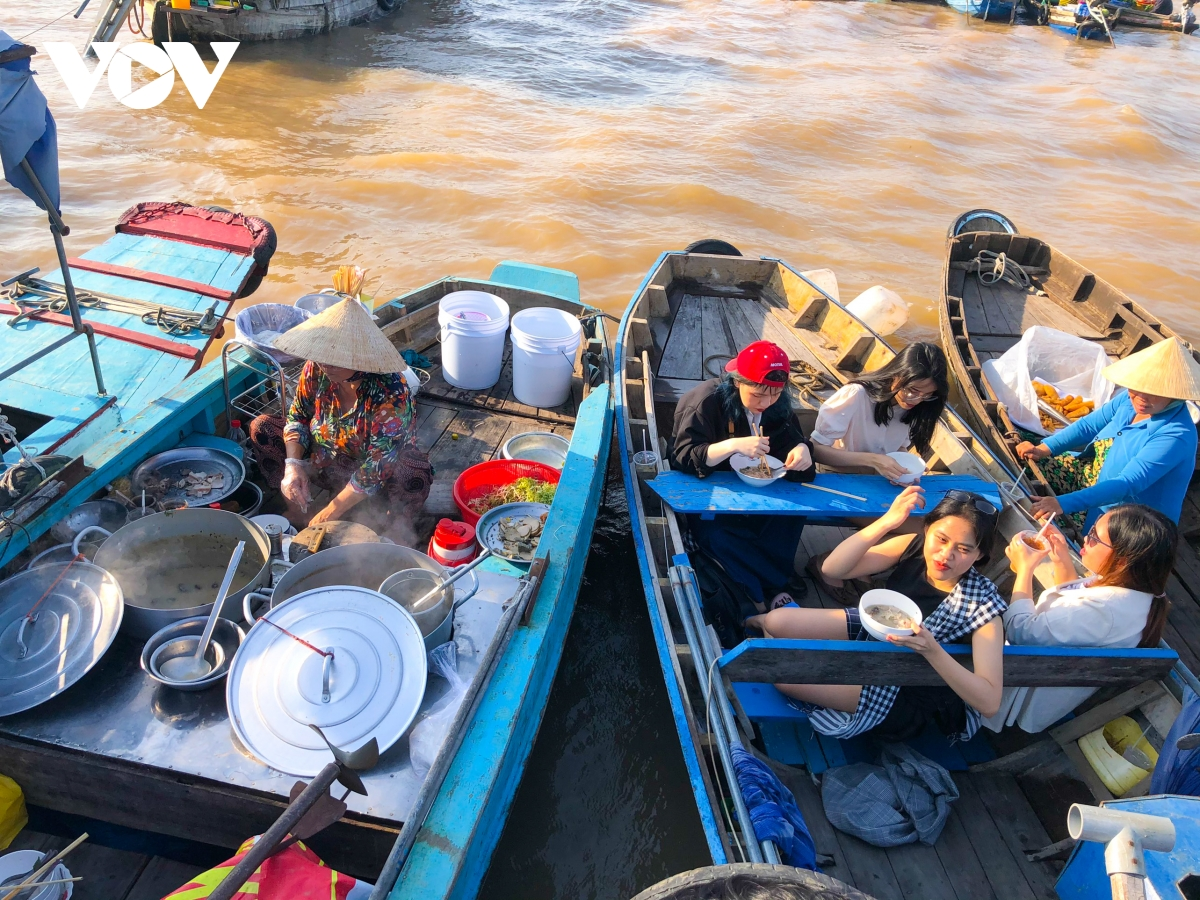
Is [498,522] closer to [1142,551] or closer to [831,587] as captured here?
[831,587]

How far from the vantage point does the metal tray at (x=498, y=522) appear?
349 centimetres

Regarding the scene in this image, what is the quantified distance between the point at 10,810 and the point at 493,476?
2.44 meters

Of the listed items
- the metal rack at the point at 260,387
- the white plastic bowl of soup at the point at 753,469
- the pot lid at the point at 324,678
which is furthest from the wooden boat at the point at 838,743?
the metal rack at the point at 260,387

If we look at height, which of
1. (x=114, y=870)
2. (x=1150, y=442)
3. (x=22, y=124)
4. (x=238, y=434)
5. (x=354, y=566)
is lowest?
(x=114, y=870)

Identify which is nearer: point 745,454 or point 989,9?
point 745,454

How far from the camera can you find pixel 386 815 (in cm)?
232

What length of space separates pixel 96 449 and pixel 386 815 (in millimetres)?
2319

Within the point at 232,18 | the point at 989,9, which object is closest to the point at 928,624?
the point at 232,18

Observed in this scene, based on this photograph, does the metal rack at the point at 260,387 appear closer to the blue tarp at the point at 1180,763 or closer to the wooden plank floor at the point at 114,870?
the wooden plank floor at the point at 114,870

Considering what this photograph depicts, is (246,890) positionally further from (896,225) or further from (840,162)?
(840,162)

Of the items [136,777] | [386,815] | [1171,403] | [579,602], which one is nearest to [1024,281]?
[1171,403]

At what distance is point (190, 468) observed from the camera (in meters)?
3.79

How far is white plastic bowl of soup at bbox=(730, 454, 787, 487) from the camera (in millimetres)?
3859

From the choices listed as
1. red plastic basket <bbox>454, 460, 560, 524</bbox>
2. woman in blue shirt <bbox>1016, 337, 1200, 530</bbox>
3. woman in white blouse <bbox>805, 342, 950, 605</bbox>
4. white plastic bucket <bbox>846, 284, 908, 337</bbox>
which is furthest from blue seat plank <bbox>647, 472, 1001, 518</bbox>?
white plastic bucket <bbox>846, 284, 908, 337</bbox>
